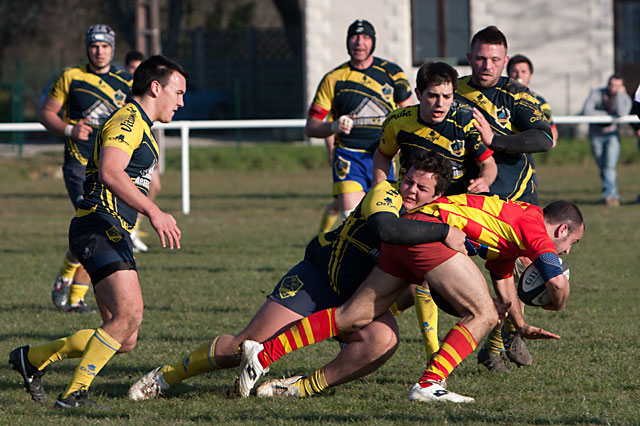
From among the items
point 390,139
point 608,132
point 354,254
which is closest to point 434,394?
point 354,254

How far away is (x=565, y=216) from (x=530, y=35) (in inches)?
842

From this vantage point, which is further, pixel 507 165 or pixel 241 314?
pixel 241 314

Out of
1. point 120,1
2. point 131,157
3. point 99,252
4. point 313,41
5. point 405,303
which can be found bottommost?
point 405,303

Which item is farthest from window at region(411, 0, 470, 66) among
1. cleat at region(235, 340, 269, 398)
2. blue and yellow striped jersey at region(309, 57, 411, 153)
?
cleat at region(235, 340, 269, 398)

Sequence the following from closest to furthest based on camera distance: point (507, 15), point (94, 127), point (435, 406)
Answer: point (435, 406), point (94, 127), point (507, 15)

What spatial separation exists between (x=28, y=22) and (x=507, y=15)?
21.1m

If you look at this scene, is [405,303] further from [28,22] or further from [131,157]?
[28,22]

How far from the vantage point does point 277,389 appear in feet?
17.4

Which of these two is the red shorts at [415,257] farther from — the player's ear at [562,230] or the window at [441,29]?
the window at [441,29]

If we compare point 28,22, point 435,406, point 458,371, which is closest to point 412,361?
point 458,371

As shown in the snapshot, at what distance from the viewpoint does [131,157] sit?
5055mm

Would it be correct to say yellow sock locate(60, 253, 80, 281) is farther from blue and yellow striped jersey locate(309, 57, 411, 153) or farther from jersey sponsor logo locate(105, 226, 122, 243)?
jersey sponsor logo locate(105, 226, 122, 243)

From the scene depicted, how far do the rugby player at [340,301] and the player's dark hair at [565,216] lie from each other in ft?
1.89

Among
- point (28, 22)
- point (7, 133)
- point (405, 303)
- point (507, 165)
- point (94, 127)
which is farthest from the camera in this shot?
point (28, 22)
